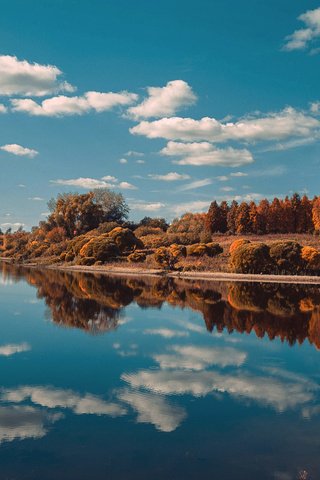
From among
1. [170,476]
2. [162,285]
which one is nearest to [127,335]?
[170,476]

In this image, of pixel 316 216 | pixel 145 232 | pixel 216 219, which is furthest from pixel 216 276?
pixel 145 232

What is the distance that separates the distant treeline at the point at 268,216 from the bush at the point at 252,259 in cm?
3604

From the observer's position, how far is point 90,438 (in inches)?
314

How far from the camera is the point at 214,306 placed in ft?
83.5

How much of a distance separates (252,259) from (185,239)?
87.6 ft

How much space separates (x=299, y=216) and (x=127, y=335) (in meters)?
73.8

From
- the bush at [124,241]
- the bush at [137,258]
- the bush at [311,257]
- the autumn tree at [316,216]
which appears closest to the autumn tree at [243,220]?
the autumn tree at [316,216]

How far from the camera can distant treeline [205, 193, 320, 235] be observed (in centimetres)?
8275

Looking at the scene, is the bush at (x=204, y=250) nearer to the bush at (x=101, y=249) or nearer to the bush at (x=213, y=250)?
the bush at (x=213, y=250)

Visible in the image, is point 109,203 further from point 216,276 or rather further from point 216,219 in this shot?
point 216,276

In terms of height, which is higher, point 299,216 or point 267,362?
point 299,216

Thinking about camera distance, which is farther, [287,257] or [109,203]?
[109,203]

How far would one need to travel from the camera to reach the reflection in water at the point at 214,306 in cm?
1911

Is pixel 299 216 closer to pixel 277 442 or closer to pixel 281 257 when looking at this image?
pixel 281 257
